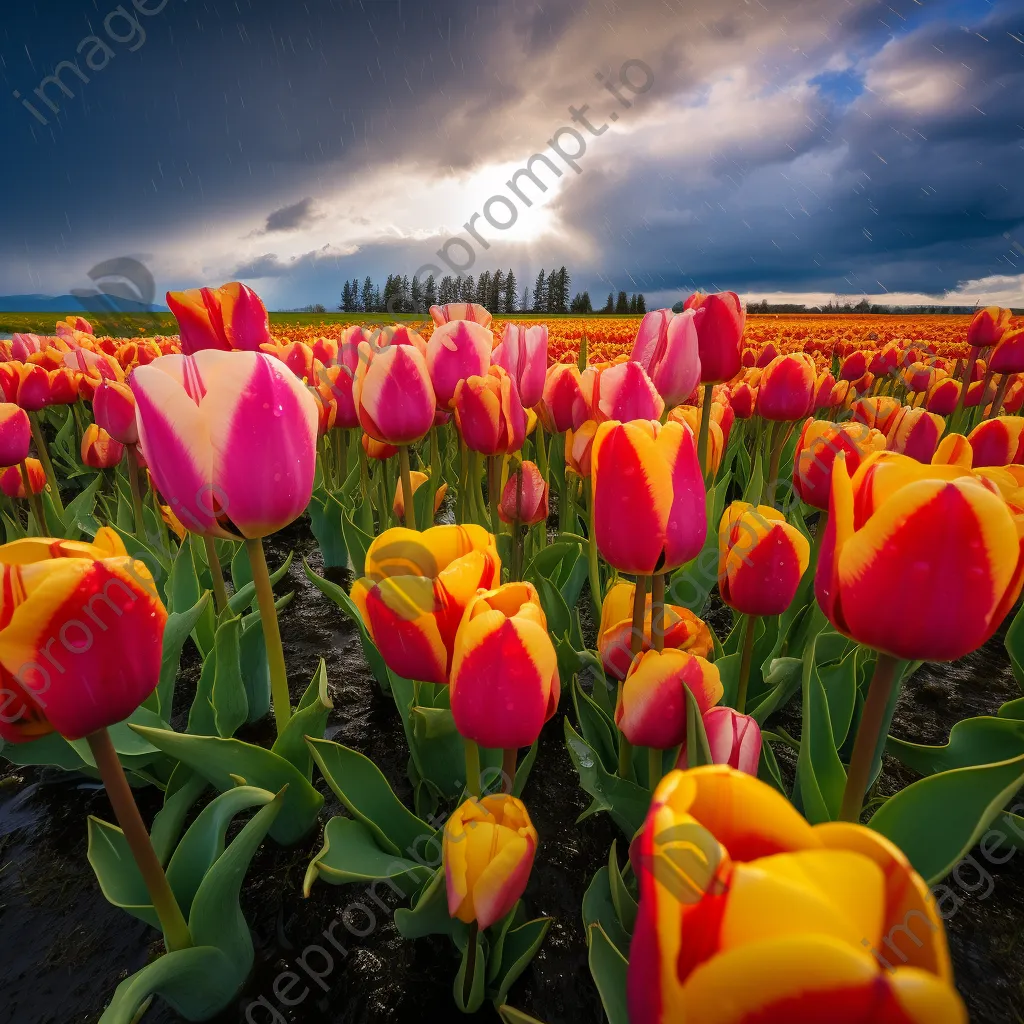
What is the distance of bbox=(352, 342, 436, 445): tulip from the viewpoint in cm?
172

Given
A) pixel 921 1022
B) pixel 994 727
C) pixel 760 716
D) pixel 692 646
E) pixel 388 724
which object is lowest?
pixel 388 724

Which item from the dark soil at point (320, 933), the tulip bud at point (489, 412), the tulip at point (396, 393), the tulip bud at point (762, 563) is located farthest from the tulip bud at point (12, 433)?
the tulip bud at point (762, 563)

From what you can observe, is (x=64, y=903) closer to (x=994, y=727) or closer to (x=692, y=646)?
(x=692, y=646)

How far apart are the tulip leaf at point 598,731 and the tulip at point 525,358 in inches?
42.0

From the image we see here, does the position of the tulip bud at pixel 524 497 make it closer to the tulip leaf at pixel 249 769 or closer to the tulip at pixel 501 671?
the tulip leaf at pixel 249 769

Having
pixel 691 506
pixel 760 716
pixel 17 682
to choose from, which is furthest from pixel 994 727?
pixel 17 682

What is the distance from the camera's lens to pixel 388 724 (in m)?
2.03

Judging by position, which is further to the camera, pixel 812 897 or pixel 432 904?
pixel 432 904

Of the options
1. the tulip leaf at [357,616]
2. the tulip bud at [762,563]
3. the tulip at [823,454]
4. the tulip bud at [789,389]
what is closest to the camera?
the tulip bud at [762,563]

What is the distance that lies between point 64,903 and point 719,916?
1.66 meters

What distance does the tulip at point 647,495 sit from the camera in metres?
1.08

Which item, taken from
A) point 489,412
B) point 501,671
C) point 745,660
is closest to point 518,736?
point 501,671

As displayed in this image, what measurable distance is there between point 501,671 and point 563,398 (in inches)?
62.4

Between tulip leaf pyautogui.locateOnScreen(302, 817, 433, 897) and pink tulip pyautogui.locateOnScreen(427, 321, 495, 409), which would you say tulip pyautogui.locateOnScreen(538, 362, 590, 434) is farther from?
tulip leaf pyautogui.locateOnScreen(302, 817, 433, 897)
